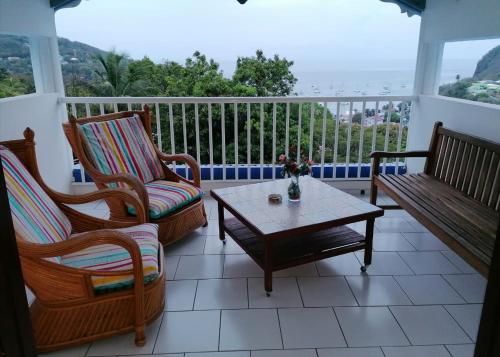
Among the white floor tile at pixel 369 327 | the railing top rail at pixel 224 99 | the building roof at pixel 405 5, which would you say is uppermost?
the building roof at pixel 405 5

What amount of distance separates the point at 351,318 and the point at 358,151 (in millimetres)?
2485

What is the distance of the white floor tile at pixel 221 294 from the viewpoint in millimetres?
2281

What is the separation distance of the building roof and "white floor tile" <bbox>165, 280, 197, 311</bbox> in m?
2.97

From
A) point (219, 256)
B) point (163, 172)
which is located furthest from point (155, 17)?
point (219, 256)

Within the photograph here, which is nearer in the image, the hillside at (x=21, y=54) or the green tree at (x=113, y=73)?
the hillside at (x=21, y=54)

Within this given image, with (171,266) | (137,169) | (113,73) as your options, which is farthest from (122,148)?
(113,73)

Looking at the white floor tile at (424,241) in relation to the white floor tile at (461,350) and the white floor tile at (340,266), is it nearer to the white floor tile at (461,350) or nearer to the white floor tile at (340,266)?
the white floor tile at (340,266)

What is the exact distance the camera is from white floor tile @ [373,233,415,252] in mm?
2969

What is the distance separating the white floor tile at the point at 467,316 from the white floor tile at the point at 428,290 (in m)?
0.06

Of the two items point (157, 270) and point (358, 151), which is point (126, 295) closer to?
point (157, 270)

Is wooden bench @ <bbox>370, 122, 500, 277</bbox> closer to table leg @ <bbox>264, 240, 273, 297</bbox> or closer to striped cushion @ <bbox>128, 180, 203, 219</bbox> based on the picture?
table leg @ <bbox>264, 240, 273, 297</bbox>

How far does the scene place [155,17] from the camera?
5.27 meters

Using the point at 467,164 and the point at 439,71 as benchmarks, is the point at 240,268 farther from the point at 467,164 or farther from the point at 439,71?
the point at 439,71

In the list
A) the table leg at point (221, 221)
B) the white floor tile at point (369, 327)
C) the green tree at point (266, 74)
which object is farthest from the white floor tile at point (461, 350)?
the green tree at point (266, 74)
